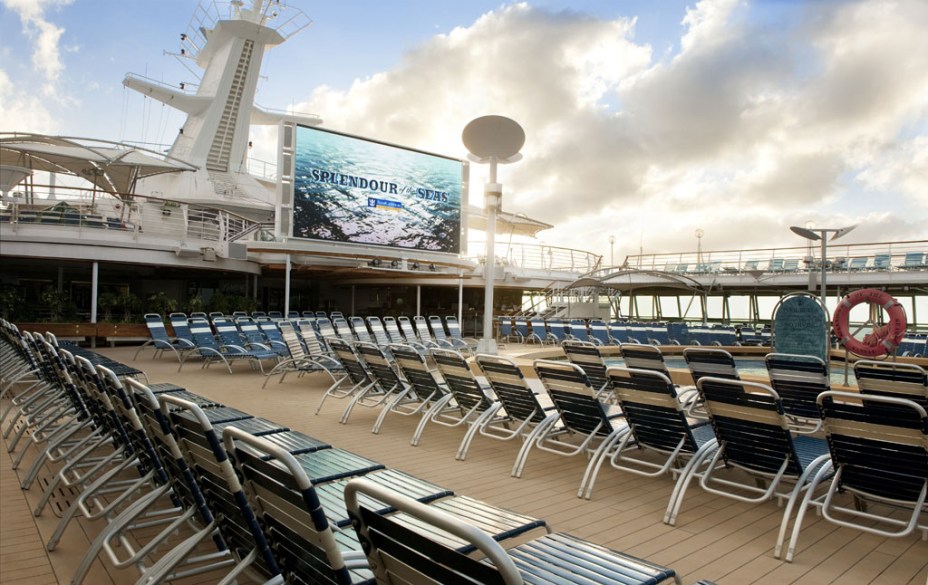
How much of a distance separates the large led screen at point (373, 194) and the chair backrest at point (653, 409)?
14603 millimetres

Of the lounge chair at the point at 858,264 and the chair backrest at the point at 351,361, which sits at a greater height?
the lounge chair at the point at 858,264

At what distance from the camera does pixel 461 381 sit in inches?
202

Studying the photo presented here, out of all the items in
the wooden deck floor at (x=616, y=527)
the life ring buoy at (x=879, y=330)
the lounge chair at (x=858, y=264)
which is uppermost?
the lounge chair at (x=858, y=264)

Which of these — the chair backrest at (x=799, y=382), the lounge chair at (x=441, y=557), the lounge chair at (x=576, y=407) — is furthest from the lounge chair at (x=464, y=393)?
the lounge chair at (x=441, y=557)

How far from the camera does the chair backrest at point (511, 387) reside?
453cm

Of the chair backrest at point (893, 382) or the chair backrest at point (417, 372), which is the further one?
the chair backrest at point (417, 372)

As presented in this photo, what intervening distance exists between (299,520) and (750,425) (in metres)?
2.69

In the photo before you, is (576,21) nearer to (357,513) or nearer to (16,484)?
(16,484)

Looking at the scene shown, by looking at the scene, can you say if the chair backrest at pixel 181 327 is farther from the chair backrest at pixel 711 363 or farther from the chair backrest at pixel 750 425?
the chair backrest at pixel 750 425

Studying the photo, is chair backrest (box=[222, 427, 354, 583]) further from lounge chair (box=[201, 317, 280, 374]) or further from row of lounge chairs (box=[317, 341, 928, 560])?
lounge chair (box=[201, 317, 280, 374])

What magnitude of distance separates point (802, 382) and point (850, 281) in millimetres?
23728

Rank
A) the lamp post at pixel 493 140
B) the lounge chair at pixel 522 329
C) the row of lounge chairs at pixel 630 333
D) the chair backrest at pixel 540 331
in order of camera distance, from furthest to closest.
→ the lounge chair at pixel 522 329 < the chair backrest at pixel 540 331 < the row of lounge chairs at pixel 630 333 < the lamp post at pixel 493 140

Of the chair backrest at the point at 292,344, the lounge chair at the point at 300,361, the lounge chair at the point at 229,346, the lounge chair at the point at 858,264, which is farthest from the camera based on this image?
the lounge chair at the point at 858,264

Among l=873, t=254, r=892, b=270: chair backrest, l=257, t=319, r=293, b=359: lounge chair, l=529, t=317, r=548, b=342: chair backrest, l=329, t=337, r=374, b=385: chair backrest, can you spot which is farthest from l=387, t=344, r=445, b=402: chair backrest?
l=873, t=254, r=892, b=270: chair backrest
